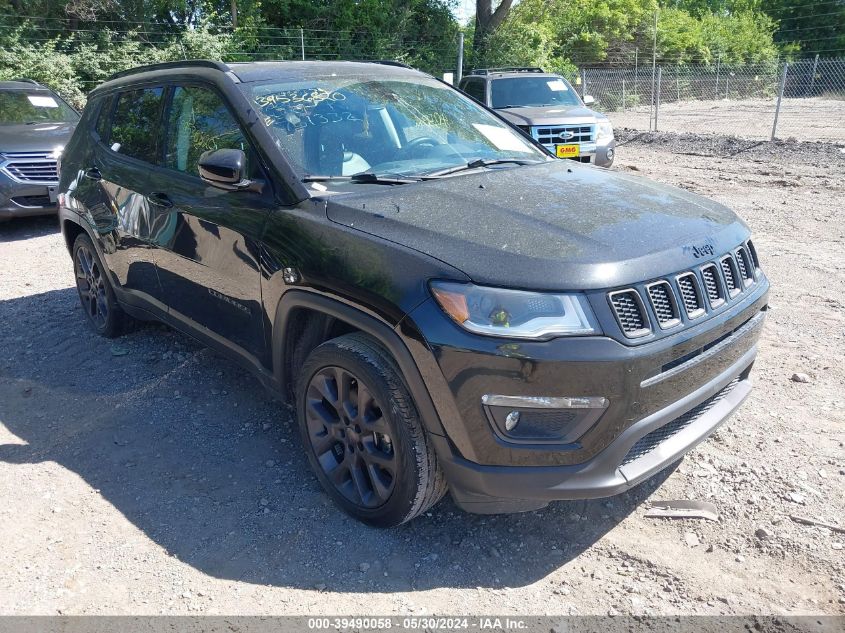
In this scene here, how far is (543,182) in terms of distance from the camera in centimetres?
340

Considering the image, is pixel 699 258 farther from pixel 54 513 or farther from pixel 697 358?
pixel 54 513

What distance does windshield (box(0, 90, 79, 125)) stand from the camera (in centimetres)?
967

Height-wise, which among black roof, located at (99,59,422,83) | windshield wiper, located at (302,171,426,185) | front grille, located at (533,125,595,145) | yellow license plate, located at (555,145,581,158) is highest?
black roof, located at (99,59,422,83)

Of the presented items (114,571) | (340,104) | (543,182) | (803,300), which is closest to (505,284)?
(543,182)

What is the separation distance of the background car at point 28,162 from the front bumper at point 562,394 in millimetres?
7254

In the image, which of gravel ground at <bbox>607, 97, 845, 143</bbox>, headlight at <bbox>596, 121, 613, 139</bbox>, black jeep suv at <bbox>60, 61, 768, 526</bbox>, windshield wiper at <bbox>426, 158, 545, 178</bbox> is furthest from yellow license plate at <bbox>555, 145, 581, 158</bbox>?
gravel ground at <bbox>607, 97, 845, 143</bbox>

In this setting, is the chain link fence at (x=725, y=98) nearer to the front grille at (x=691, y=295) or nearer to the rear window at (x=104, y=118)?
the rear window at (x=104, y=118)

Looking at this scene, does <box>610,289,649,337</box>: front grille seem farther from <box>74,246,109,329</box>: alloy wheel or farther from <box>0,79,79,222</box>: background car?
<box>0,79,79,222</box>: background car

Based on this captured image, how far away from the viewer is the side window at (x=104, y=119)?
485 centimetres

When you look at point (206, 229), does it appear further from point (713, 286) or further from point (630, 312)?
point (713, 286)

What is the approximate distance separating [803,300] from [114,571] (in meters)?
5.04

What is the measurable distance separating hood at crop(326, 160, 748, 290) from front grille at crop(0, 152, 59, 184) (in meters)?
7.20

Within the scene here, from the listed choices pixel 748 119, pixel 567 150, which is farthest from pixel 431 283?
pixel 748 119

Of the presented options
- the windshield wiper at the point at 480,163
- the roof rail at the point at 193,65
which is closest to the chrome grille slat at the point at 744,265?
the windshield wiper at the point at 480,163
